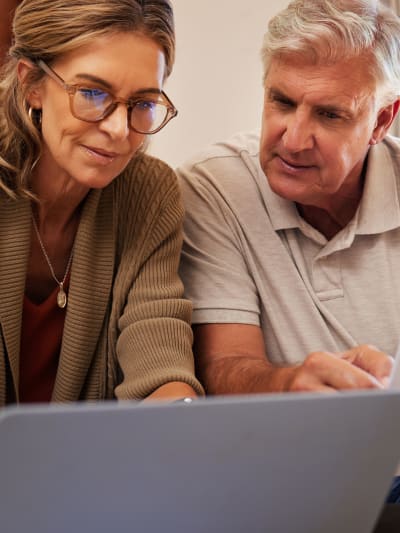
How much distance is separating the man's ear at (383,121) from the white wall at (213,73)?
1.14 metres

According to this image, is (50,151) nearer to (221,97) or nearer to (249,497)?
(249,497)

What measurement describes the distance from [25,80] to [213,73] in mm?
1504

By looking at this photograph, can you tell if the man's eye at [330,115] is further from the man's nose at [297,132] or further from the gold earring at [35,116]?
the gold earring at [35,116]

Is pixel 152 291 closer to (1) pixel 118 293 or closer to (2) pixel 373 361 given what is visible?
(1) pixel 118 293

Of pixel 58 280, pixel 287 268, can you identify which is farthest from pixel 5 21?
pixel 287 268

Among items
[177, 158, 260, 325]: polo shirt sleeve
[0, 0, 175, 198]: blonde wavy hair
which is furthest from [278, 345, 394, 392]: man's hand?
[0, 0, 175, 198]: blonde wavy hair

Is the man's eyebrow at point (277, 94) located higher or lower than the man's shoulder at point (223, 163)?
higher

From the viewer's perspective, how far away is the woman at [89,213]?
1.31 m

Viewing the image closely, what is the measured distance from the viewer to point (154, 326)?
145 cm

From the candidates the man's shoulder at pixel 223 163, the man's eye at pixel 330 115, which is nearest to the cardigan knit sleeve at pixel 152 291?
the man's shoulder at pixel 223 163

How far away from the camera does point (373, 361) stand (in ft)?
3.92

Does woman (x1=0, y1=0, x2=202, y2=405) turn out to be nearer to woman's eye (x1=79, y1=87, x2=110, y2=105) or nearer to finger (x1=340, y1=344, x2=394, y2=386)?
woman's eye (x1=79, y1=87, x2=110, y2=105)

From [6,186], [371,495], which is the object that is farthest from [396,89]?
[371,495]

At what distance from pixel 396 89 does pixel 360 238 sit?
0.32 meters
